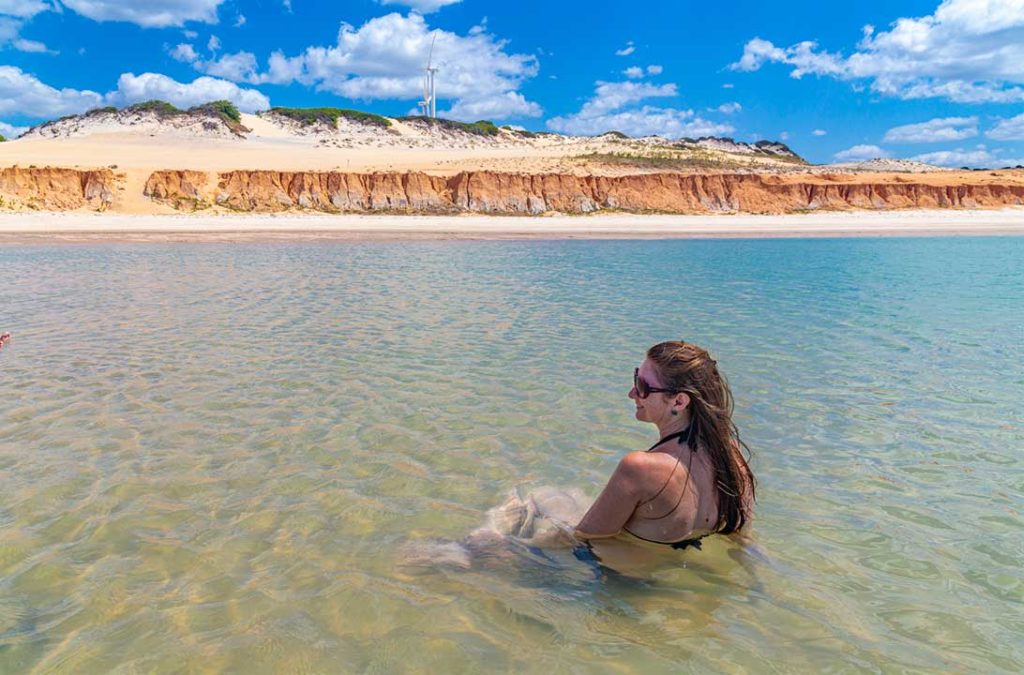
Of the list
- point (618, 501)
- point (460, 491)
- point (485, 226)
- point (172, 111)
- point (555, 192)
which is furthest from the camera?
point (172, 111)

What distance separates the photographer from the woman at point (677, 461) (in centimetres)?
315

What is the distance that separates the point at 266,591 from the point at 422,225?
33205mm

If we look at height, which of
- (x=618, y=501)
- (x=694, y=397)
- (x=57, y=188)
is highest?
(x=57, y=188)

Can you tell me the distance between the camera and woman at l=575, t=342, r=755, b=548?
3.15 meters

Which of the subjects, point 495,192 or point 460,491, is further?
point 495,192

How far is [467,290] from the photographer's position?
1406cm

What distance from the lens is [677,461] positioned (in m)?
3.17

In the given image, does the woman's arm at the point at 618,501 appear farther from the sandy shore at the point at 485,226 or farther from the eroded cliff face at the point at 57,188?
the eroded cliff face at the point at 57,188

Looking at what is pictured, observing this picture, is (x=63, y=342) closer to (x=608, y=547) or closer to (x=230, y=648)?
(x=230, y=648)

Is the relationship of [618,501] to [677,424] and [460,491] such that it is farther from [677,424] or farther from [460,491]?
[460,491]

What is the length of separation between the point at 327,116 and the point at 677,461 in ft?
261

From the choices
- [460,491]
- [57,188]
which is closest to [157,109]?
[57,188]

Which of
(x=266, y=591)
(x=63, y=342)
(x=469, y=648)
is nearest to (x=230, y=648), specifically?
(x=266, y=591)

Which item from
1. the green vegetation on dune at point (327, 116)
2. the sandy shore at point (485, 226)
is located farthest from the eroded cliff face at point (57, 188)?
the green vegetation on dune at point (327, 116)
